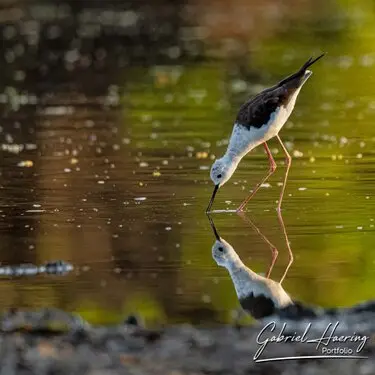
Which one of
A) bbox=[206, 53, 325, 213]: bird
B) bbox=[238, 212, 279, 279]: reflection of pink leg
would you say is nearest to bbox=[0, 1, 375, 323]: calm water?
bbox=[238, 212, 279, 279]: reflection of pink leg

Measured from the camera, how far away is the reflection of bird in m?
8.48

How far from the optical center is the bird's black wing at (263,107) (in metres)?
12.3

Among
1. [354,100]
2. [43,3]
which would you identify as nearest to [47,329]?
[354,100]

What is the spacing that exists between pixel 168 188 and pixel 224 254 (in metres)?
2.71

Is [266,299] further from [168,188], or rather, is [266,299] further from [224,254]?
[168,188]

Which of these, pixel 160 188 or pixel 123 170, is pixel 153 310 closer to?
pixel 160 188

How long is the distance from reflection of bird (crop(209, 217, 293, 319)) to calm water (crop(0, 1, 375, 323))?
0.31ft

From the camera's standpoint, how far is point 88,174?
44.9ft

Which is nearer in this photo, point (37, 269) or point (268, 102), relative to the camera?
point (37, 269)

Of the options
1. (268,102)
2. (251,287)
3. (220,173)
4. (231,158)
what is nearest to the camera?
(251,287)

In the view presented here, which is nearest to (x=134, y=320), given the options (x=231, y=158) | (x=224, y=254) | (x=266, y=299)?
(x=266, y=299)

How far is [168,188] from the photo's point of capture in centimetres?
1266

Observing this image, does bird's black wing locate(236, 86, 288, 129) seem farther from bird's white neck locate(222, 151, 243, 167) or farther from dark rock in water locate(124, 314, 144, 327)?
dark rock in water locate(124, 314, 144, 327)

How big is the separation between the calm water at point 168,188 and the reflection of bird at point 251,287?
0.09m
